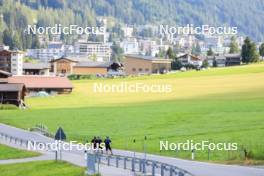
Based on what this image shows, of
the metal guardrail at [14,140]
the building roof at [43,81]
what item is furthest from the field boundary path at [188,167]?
the building roof at [43,81]

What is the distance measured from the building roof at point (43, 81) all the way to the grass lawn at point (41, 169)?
257 feet

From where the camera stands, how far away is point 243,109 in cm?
7612

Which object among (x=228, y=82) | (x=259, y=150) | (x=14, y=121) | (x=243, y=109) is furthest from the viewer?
(x=228, y=82)

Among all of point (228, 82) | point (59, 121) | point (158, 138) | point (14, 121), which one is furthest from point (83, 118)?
point (228, 82)

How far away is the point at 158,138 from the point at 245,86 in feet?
169

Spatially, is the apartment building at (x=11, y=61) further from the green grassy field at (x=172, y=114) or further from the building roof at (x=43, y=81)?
the green grassy field at (x=172, y=114)

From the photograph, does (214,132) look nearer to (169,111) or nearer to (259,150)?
(259,150)

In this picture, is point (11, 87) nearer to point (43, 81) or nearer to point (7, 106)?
point (7, 106)

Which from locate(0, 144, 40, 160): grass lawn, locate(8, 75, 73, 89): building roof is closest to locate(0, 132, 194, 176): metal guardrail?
locate(0, 144, 40, 160): grass lawn
